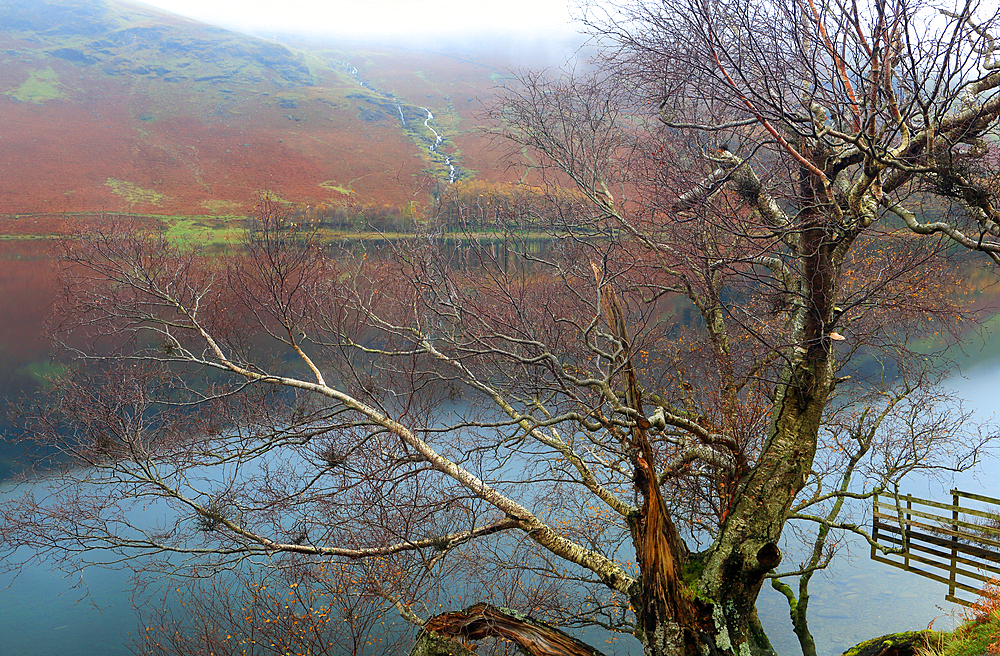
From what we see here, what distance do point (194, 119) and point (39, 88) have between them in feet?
91.0

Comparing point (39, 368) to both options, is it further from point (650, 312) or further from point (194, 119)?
point (194, 119)

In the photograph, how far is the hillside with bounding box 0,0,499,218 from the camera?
215 feet

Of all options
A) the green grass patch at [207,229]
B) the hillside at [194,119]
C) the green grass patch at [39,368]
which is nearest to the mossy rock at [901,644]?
the hillside at [194,119]

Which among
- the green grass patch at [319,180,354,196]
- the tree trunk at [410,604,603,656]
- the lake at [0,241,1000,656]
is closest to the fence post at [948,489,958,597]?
the lake at [0,241,1000,656]

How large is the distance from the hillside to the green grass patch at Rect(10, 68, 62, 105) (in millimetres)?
178

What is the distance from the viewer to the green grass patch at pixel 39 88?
93562 millimetres

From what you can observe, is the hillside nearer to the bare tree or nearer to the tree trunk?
the bare tree

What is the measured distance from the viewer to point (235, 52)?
146m

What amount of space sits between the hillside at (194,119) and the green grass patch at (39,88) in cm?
18

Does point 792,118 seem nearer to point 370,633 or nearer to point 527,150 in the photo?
point 527,150

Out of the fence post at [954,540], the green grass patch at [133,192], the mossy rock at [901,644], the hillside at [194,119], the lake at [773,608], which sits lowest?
the mossy rock at [901,644]

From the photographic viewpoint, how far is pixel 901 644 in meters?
7.08

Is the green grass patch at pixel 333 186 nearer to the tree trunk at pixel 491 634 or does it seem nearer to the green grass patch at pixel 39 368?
the green grass patch at pixel 39 368

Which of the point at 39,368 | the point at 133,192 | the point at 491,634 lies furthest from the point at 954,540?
the point at 133,192
